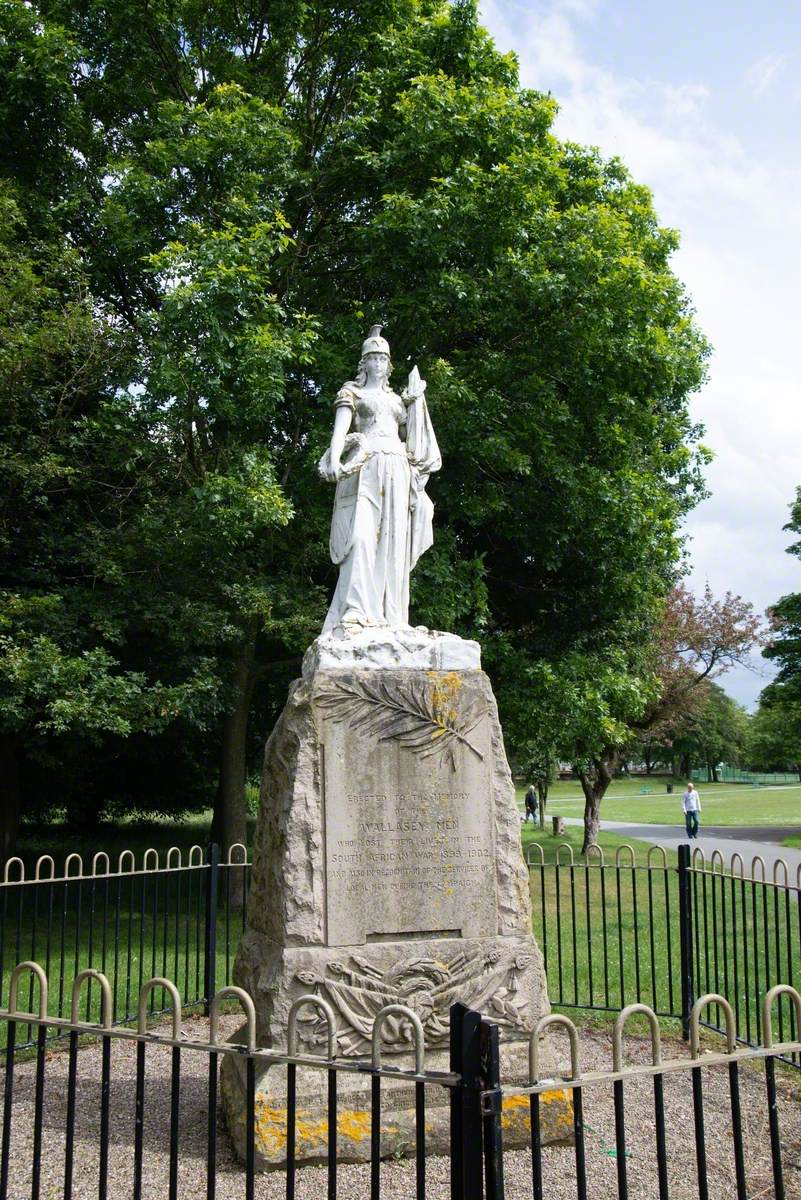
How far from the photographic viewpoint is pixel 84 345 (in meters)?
11.3

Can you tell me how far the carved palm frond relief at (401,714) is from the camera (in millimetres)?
5500

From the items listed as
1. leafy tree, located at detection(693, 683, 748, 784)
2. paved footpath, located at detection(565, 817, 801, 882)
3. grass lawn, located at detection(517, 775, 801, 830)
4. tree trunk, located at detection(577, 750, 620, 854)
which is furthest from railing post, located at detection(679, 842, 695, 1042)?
leafy tree, located at detection(693, 683, 748, 784)

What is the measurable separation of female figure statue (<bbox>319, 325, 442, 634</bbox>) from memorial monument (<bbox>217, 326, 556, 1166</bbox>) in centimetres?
30

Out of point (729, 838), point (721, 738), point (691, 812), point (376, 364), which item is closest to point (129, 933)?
point (376, 364)

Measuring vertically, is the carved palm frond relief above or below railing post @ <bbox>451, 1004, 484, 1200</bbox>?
above

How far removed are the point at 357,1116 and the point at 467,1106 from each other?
111 inches

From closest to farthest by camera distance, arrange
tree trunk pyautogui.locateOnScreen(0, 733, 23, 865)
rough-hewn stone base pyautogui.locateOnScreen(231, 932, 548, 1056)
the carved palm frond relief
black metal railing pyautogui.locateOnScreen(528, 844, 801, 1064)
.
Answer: rough-hewn stone base pyautogui.locateOnScreen(231, 932, 548, 1056) → the carved palm frond relief → black metal railing pyautogui.locateOnScreen(528, 844, 801, 1064) → tree trunk pyautogui.locateOnScreen(0, 733, 23, 865)

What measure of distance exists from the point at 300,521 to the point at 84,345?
3232 mm

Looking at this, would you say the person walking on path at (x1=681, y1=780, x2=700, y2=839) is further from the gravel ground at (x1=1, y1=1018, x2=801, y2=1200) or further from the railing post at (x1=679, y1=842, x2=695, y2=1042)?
Result: the gravel ground at (x1=1, y1=1018, x2=801, y2=1200)

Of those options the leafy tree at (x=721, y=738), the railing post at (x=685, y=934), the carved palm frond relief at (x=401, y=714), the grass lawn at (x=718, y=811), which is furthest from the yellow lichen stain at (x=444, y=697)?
the leafy tree at (x=721, y=738)

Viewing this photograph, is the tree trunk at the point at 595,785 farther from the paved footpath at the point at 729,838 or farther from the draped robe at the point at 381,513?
the draped robe at the point at 381,513

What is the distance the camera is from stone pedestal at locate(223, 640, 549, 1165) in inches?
206

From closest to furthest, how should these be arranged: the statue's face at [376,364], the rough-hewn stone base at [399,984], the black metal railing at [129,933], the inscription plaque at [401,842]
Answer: the rough-hewn stone base at [399,984] → the inscription plaque at [401,842] → the statue's face at [376,364] → the black metal railing at [129,933]

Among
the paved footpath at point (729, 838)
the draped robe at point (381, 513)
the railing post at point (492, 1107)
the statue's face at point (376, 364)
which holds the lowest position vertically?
the paved footpath at point (729, 838)
